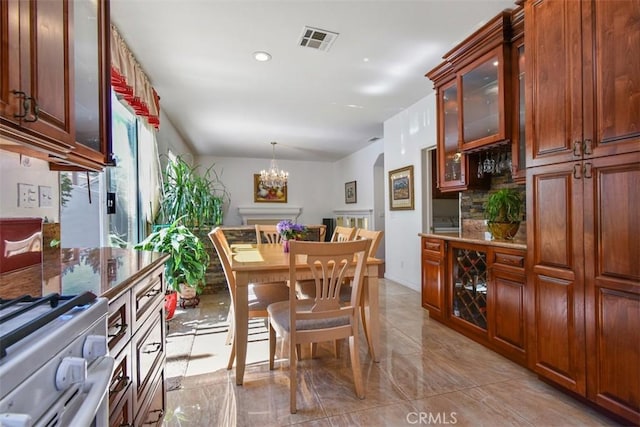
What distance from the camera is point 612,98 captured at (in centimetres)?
152

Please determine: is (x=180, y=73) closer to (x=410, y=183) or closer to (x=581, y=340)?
(x=410, y=183)

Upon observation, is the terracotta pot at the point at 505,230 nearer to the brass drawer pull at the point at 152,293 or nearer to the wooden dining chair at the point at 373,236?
the wooden dining chair at the point at 373,236

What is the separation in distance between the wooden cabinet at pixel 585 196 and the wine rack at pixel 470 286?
0.57 metres

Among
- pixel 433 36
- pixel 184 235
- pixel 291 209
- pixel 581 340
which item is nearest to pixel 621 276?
pixel 581 340

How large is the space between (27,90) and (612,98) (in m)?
2.46

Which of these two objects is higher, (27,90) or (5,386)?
(27,90)

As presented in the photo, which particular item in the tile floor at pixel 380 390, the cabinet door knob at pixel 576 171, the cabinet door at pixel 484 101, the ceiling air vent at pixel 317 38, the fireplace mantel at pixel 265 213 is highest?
the ceiling air vent at pixel 317 38

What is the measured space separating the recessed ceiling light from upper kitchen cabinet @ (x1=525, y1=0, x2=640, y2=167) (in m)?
2.07

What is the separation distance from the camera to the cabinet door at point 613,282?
1.44 m

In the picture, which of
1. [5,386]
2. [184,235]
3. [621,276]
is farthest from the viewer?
[184,235]

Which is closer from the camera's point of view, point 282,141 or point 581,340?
point 581,340

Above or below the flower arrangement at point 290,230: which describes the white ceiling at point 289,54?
above

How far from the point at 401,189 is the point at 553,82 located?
9.32ft

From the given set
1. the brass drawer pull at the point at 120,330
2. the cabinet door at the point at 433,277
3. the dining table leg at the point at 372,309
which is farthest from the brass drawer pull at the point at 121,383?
the cabinet door at the point at 433,277
